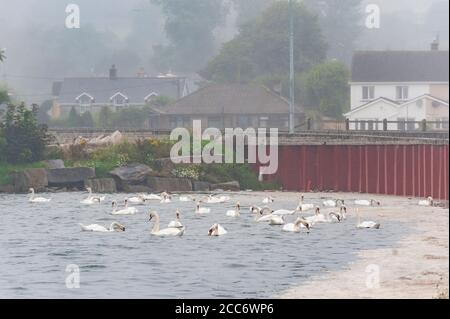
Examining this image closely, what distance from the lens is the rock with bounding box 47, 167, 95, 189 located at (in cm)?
8456

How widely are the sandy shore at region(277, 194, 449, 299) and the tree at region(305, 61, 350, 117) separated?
283 ft

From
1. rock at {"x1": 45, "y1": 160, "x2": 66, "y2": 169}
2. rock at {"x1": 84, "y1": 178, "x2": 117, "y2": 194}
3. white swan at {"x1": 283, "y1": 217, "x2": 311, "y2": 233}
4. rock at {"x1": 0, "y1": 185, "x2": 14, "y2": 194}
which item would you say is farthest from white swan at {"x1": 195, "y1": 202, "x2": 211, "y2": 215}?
rock at {"x1": 45, "y1": 160, "x2": 66, "y2": 169}

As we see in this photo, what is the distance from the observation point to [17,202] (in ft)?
242

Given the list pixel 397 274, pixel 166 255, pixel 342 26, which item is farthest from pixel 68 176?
pixel 342 26

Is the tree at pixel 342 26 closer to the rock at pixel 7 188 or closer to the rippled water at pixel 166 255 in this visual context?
the rock at pixel 7 188

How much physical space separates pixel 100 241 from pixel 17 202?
2379 centimetres

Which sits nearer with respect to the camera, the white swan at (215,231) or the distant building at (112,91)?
the white swan at (215,231)

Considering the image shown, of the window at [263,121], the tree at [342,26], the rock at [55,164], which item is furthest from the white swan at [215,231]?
the tree at [342,26]

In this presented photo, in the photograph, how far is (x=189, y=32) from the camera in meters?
171

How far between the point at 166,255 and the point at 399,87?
80683mm

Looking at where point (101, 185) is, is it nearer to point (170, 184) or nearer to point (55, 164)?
point (55, 164)

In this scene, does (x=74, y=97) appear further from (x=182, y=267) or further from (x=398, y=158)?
(x=182, y=267)

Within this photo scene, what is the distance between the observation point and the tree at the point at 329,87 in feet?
461

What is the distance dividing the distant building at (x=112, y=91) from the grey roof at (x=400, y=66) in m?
41.0
